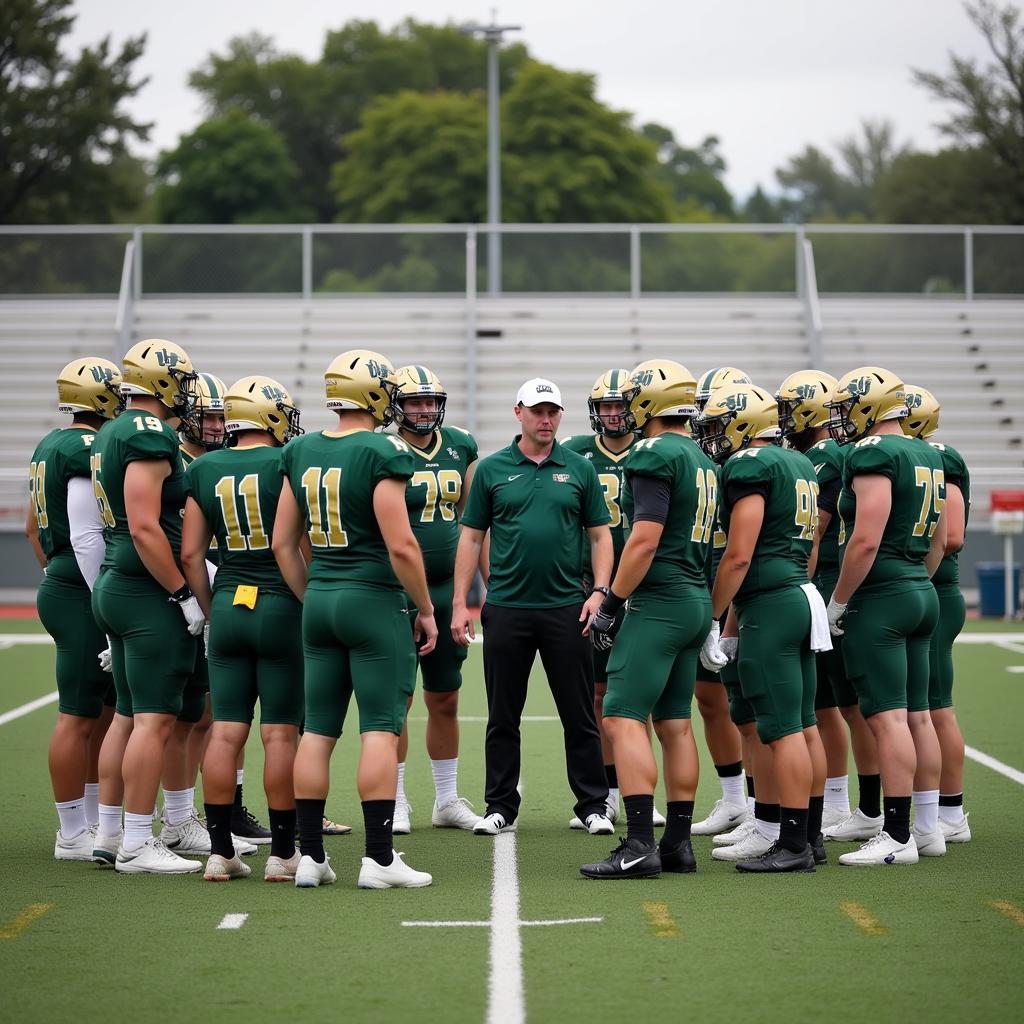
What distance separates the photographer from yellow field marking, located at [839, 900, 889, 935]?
555 centimetres

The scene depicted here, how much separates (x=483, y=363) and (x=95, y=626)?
50.2 feet

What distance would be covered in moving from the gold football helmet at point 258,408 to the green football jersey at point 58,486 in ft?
2.54

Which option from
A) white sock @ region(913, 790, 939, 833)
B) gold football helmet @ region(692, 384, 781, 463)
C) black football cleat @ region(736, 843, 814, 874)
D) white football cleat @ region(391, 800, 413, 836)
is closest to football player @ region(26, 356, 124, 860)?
white football cleat @ region(391, 800, 413, 836)

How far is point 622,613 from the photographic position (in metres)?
7.26

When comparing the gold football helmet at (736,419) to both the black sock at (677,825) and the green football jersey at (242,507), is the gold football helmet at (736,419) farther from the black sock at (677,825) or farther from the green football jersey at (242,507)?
the green football jersey at (242,507)

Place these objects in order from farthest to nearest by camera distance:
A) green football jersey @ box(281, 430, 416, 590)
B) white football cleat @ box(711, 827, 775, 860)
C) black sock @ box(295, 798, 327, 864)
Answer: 1. white football cleat @ box(711, 827, 775, 860)
2. black sock @ box(295, 798, 327, 864)
3. green football jersey @ box(281, 430, 416, 590)

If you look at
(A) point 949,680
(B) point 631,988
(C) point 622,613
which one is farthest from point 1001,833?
(B) point 631,988

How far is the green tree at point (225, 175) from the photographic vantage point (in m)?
44.9

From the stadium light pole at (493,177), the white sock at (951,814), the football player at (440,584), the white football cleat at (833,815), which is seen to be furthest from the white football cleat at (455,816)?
the stadium light pole at (493,177)

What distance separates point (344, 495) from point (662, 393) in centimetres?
141

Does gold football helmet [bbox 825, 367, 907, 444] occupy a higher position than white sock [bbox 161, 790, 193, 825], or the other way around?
gold football helmet [bbox 825, 367, 907, 444]

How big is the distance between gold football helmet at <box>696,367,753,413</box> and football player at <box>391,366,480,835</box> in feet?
4.10

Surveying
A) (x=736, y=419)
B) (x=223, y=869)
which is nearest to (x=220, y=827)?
(x=223, y=869)

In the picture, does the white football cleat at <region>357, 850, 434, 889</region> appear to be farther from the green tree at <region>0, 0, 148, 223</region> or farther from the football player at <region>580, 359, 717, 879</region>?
the green tree at <region>0, 0, 148, 223</region>
